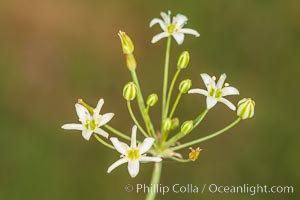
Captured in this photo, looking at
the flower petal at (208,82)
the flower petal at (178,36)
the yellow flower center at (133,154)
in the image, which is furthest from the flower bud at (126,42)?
the yellow flower center at (133,154)

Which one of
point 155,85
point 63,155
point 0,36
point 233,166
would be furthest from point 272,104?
point 0,36

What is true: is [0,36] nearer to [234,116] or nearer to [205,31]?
[205,31]

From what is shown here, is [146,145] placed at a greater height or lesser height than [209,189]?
lesser

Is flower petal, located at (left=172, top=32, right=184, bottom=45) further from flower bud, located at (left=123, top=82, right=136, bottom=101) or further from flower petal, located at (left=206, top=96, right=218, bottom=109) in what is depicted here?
flower bud, located at (left=123, top=82, right=136, bottom=101)

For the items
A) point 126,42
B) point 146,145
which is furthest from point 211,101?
point 126,42

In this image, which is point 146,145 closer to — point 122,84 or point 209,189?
point 209,189

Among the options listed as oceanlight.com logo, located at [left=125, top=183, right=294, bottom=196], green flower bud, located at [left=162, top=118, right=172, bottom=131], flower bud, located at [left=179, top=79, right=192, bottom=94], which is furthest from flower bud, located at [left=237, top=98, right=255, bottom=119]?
oceanlight.com logo, located at [left=125, top=183, right=294, bottom=196]
